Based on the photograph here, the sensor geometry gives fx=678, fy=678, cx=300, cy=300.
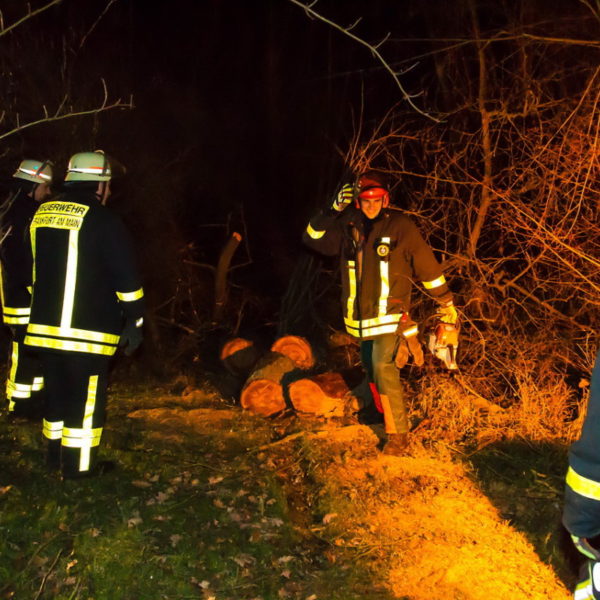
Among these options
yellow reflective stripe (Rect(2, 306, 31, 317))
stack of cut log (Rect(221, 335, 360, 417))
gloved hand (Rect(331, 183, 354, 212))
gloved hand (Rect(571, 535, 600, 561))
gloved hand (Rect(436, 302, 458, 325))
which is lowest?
stack of cut log (Rect(221, 335, 360, 417))

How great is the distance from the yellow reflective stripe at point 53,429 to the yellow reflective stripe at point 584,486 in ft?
10.9

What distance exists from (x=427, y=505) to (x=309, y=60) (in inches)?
439

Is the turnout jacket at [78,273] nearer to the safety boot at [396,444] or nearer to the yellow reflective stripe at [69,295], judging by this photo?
the yellow reflective stripe at [69,295]

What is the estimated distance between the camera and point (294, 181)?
13359 mm

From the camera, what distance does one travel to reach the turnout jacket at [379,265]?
493 cm

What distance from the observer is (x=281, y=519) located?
4191 mm

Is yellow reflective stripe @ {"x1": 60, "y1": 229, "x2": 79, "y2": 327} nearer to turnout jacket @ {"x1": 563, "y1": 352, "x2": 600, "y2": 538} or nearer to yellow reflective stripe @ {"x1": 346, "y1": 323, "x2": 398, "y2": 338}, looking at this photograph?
yellow reflective stripe @ {"x1": 346, "y1": 323, "x2": 398, "y2": 338}

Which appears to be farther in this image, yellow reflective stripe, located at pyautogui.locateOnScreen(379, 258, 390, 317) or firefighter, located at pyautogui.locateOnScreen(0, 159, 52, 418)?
firefighter, located at pyautogui.locateOnScreen(0, 159, 52, 418)

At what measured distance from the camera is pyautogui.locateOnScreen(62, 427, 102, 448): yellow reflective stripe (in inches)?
167

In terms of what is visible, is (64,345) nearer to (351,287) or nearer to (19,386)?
(19,386)

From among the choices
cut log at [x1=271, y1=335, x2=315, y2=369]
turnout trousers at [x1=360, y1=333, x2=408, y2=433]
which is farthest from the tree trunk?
turnout trousers at [x1=360, y1=333, x2=408, y2=433]

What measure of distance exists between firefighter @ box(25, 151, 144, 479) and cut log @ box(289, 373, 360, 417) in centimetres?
220

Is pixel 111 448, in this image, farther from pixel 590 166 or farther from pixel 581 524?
pixel 590 166

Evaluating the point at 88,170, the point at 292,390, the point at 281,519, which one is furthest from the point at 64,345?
the point at 292,390
